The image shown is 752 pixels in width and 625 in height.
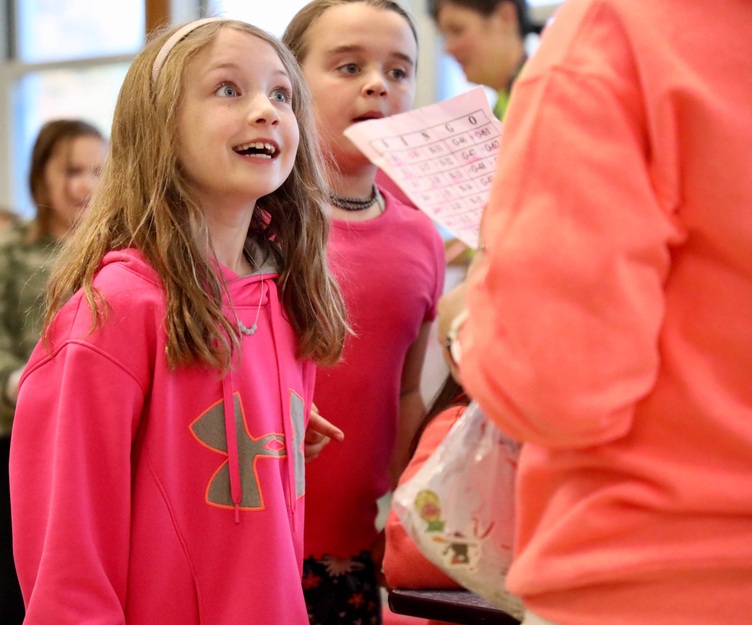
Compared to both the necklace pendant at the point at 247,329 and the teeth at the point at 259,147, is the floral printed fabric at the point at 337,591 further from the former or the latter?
the teeth at the point at 259,147

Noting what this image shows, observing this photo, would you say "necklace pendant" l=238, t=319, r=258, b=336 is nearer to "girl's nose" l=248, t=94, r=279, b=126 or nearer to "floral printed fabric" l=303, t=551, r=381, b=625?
"girl's nose" l=248, t=94, r=279, b=126

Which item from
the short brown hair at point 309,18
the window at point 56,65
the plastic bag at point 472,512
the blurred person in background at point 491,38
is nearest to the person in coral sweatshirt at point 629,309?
the plastic bag at point 472,512

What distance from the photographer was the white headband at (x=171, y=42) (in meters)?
1.38

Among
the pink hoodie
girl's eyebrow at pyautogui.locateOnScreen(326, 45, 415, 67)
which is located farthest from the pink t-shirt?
the pink hoodie

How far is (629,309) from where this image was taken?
73 cm

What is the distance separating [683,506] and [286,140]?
84 centimetres

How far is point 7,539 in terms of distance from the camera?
256 centimetres

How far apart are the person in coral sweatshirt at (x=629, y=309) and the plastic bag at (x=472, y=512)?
0.12 m

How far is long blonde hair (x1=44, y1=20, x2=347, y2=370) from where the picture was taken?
1.27 meters

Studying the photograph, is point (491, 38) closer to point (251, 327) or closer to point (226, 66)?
point (226, 66)

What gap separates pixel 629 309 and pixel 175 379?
702 mm

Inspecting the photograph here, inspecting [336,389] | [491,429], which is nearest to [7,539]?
[336,389]

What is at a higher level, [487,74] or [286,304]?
[487,74]

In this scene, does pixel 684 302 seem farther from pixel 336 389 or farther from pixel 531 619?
pixel 336 389
